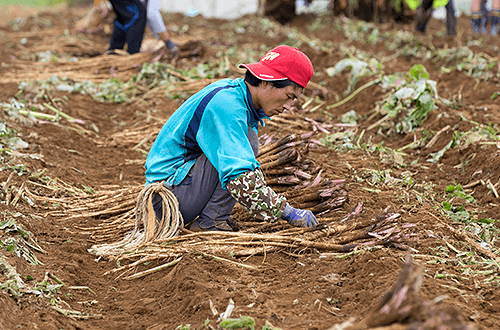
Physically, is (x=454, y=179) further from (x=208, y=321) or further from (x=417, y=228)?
(x=208, y=321)

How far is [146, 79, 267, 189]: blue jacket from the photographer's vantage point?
2428mm

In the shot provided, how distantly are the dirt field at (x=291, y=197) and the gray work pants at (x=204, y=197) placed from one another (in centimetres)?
14

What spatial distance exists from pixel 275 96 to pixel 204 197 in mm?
685

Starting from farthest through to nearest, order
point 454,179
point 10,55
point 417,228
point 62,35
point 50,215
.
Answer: point 62,35
point 10,55
point 454,179
point 50,215
point 417,228

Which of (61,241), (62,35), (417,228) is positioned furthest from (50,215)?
(62,35)

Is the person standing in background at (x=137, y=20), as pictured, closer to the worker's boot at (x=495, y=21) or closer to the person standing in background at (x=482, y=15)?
the person standing in background at (x=482, y=15)

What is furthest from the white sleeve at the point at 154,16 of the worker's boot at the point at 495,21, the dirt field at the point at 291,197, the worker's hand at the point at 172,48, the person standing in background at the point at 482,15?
the worker's boot at the point at 495,21

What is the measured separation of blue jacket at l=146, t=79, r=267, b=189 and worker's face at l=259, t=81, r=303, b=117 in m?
0.07

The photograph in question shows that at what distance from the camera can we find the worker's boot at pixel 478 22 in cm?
1098

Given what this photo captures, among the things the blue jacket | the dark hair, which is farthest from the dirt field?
the dark hair

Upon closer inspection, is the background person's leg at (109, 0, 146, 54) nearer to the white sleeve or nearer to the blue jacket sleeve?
the white sleeve

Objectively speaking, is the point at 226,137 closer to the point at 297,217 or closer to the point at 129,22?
the point at 297,217

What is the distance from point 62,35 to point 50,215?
7.31 metres

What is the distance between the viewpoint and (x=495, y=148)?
3.98m
